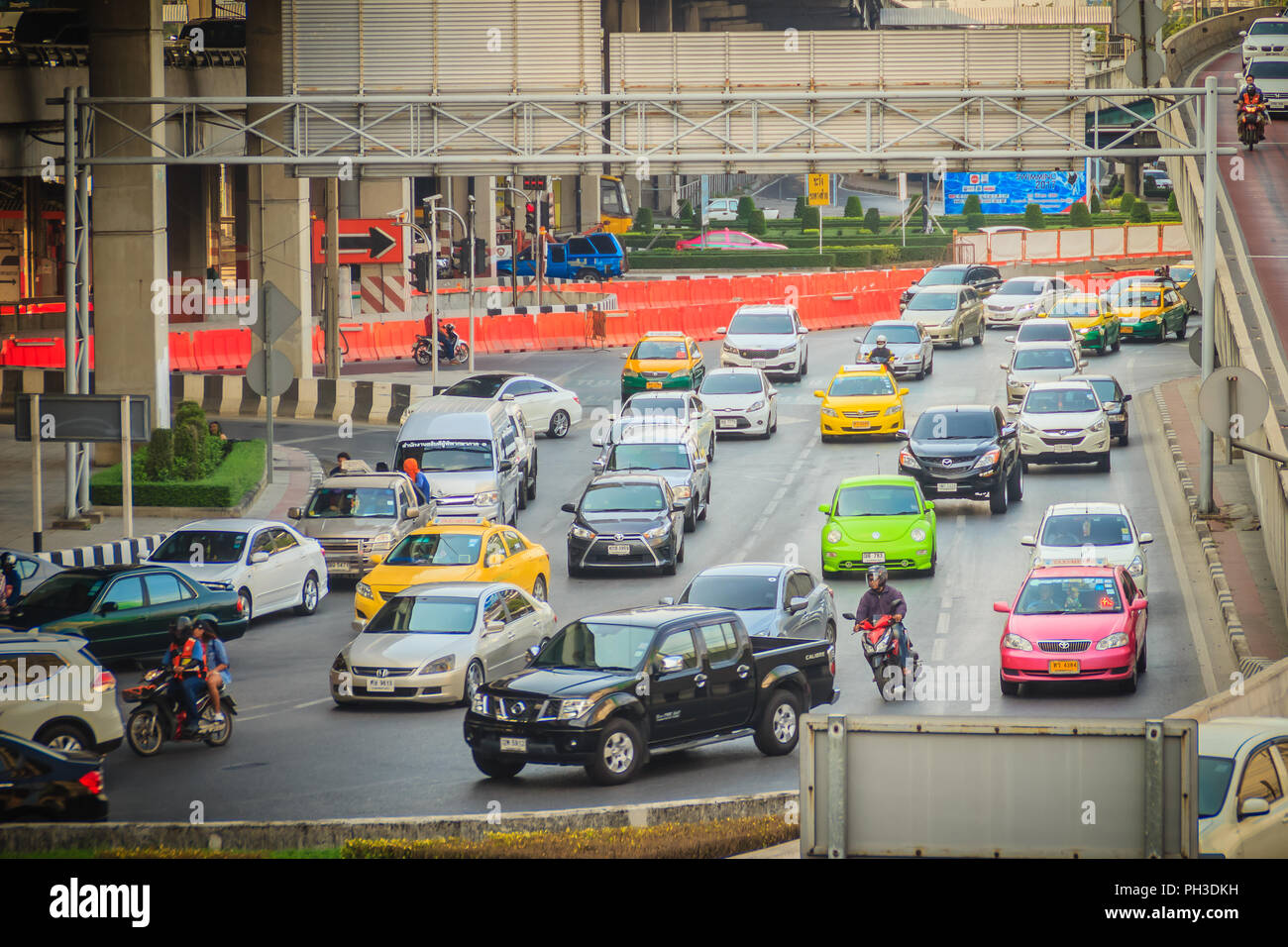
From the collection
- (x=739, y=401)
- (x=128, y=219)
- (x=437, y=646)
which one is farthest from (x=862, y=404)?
(x=437, y=646)

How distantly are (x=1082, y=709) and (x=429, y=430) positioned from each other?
13612 millimetres

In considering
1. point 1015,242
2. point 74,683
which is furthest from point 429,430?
point 1015,242

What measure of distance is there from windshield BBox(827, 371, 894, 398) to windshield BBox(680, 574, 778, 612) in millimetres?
16240

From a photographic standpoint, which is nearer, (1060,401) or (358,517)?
(358,517)

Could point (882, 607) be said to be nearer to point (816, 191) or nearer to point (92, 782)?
point (92, 782)

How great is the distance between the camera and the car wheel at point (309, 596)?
84.7 feet

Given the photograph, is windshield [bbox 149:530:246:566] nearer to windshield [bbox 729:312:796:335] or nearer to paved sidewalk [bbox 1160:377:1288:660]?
paved sidewalk [bbox 1160:377:1288:660]

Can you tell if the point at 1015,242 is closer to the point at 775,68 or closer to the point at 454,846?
the point at 775,68

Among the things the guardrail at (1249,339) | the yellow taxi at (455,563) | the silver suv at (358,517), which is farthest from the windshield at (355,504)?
the guardrail at (1249,339)

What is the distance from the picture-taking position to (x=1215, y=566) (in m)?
25.6

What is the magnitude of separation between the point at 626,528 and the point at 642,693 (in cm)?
1022

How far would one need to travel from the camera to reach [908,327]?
148 feet
